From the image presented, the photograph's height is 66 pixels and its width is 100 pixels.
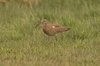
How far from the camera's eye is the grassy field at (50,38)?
8430mm

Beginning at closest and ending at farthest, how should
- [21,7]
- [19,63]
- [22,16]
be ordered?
[19,63], [22,16], [21,7]

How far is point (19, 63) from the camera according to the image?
320 inches

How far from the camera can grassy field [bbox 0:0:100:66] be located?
8.43 m

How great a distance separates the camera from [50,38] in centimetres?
989

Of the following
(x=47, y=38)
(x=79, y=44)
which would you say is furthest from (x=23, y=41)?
(x=79, y=44)

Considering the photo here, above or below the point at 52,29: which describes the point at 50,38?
below

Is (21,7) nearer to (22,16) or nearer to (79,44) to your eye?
(22,16)

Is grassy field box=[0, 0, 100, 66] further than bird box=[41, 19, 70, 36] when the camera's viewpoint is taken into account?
No

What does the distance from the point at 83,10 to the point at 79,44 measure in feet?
11.1

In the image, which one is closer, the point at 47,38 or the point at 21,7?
the point at 47,38

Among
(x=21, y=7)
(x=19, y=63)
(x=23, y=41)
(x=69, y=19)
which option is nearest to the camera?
(x=19, y=63)

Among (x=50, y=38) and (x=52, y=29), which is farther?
(x=50, y=38)

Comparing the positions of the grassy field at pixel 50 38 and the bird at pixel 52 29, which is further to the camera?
the bird at pixel 52 29

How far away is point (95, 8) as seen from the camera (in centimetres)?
1260
